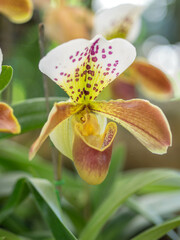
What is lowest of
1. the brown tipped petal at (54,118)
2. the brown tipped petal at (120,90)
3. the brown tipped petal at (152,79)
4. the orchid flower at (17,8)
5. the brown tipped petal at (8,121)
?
the brown tipped petal at (120,90)

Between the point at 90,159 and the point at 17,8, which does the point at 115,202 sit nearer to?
the point at 90,159

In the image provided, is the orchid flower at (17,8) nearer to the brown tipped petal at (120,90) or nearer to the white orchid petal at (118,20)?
the white orchid petal at (118,20)

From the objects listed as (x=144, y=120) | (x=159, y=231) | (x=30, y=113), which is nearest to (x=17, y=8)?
(x=30, y=113)

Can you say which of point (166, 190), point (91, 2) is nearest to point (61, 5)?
point (91, 2)

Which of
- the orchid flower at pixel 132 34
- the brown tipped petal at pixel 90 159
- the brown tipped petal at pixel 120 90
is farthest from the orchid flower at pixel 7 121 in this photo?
the brown tipped petal at pixel 120 90

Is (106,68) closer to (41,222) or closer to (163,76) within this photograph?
(163,76)

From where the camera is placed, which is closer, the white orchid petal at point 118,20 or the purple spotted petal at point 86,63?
the purple spotted petal at point 86,63

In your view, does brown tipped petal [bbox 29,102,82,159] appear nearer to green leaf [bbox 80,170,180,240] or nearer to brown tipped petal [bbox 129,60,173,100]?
green leaf [bbox 80,170,180,240]
